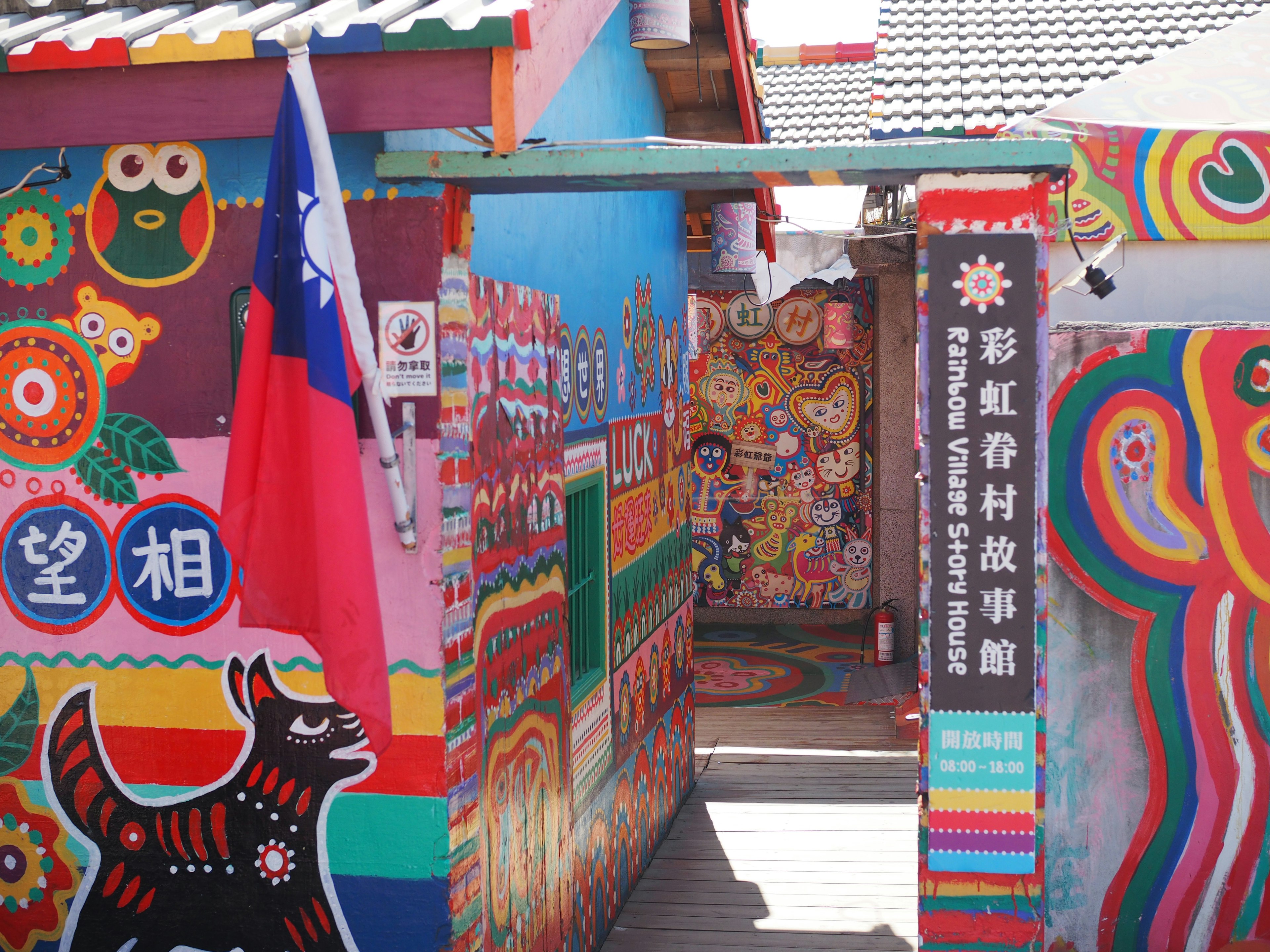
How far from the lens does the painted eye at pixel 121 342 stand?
353 cm

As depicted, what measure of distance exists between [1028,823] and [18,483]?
315 cm

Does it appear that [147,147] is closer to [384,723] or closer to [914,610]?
[384,723]

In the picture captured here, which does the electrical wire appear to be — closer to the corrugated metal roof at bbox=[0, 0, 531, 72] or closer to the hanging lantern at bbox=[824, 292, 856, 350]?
the corrugated metal roof at bbox=[0, 0, 531, 72]

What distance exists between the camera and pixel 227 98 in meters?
3.12

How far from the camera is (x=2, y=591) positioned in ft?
11.9

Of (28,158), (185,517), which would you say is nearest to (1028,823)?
(185,517)

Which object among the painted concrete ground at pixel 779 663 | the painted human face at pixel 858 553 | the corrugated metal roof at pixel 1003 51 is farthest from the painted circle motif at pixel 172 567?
the painted human face at pixel 858 553

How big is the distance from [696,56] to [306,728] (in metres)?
4.75

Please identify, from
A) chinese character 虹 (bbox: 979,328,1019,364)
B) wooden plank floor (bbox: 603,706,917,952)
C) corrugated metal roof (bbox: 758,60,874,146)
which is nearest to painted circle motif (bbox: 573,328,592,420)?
chinese character 虹 (bbox: 979,328,1019,364)

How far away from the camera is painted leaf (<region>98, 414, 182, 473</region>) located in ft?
11.6

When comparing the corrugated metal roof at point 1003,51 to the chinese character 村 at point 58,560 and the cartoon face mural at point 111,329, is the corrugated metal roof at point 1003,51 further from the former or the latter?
the chinese character 村 at point 58,560

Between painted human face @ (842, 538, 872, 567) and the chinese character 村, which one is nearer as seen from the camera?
the chinese character 村

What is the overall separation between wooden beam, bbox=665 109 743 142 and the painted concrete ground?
4.50 m

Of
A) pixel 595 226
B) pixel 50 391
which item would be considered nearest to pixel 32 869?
pixel 50 391
